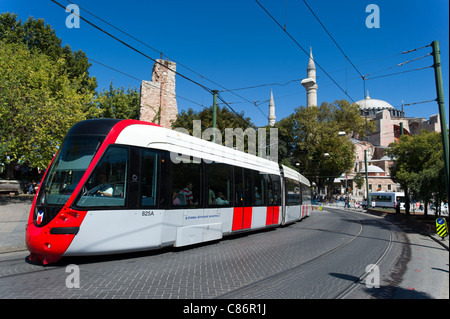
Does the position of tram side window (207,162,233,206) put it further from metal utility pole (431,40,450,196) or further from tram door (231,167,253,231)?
metal utility pole (431,40,450,196)

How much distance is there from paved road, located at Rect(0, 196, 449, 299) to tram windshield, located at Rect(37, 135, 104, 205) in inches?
51.9

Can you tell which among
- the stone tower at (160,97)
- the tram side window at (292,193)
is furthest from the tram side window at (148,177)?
the stone tower at (160,97)

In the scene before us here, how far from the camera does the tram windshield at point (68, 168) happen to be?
5.81 meters

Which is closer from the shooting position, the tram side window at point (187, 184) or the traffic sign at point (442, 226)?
the tram side window at point (187, 184)

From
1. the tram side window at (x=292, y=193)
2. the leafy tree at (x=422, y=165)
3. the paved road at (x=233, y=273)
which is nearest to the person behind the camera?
the paved road at (x=233, y=273)

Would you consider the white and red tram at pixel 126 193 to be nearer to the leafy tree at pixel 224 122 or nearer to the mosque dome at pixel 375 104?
the leafy tree at pixel 224 122

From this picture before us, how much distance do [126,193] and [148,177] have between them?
0.63 m

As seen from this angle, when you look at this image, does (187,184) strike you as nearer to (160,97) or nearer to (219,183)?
(219,183)

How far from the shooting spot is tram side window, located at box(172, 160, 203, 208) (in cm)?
737

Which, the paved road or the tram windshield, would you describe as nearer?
the paved road

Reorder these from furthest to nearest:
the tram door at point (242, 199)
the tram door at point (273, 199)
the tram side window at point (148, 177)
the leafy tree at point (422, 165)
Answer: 1. the leafy tree at point (422, 165)
2. the tram door at point (273, 199)
3. the tram door at point (242, 199)
4. the tram side window at point (148, 177)

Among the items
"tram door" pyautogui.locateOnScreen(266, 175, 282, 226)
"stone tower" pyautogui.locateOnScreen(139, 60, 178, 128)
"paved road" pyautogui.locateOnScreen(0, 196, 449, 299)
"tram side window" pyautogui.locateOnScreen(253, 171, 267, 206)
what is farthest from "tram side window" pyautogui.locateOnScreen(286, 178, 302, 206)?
"stone tower" pyautogui.locateOnScreen(139, 60, 178, 128)

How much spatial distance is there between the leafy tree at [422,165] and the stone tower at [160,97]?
23623 mm

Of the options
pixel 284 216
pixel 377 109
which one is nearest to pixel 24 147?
pixel 284 216
